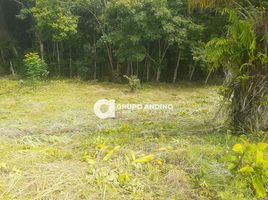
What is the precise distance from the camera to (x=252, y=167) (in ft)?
9.27

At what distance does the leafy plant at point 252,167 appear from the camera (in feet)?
8.99

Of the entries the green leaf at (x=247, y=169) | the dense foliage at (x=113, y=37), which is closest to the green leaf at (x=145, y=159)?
the green leaf at (x=247, y=169)

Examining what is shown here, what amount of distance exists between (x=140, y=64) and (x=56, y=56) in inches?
146

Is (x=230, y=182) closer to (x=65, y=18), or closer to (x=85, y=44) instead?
(x=65, y=18)

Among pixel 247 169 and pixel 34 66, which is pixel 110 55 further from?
pixel 247 169

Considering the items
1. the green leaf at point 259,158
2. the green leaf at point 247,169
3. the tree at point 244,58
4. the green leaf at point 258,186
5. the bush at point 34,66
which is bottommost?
the bush at point 34,66

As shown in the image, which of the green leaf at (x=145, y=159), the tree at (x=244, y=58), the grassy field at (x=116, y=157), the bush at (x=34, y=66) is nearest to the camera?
the grassy field at (x=116, y=157)

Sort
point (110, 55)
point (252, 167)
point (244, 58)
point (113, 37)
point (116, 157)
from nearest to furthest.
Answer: point (252, 167), point (116, 157), point (244, 58), point (113, 37), point (110, 55)

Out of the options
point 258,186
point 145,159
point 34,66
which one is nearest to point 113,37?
point 34,66

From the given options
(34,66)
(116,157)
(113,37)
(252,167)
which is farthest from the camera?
(34,66)

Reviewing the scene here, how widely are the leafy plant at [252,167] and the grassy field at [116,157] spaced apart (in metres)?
0.09

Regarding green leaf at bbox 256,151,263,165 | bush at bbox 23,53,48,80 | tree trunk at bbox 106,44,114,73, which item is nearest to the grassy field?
green leaf at bbox 256,151,263,165

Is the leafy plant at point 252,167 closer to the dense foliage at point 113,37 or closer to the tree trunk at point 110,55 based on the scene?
the dense foliage at point 113,37

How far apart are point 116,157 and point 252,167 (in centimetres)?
130
